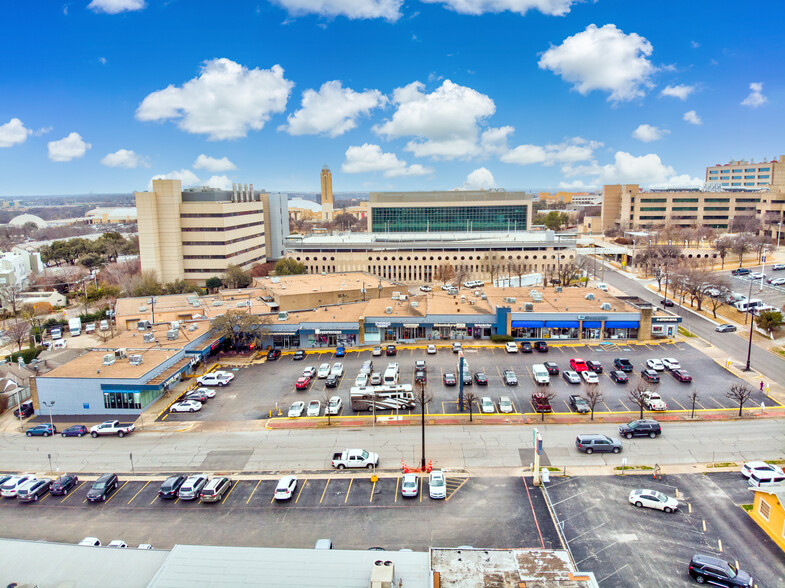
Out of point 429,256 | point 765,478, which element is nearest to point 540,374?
point 765,478

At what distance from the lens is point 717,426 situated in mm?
37438

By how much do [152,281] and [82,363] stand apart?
45000mm

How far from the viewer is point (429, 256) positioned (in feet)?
340

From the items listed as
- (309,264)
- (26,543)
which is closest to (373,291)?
(309,264)

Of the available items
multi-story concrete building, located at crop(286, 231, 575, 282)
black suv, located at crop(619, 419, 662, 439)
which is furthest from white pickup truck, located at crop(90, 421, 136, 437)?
multi-story concrete building, located at crop(286, 231, 575, 282)

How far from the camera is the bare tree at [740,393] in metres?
38.2

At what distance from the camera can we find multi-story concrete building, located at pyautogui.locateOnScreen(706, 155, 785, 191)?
143875 millimetres

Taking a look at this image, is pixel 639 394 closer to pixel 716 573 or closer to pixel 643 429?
pixel 643 429

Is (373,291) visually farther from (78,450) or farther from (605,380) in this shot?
(78,450)

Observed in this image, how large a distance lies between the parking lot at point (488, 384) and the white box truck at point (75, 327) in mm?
32408

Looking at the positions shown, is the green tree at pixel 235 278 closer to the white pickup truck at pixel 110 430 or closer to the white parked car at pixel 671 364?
the white pickup truck at pixel 110 430

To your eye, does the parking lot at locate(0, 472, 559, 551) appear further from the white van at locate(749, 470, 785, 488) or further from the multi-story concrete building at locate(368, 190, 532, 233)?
the multi-story concrete building at locate(368, 190, 532, 233)

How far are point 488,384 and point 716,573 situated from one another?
24457 mm

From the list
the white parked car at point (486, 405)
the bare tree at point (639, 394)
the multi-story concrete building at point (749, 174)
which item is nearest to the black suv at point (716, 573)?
the bare tree at point (639, 394)
